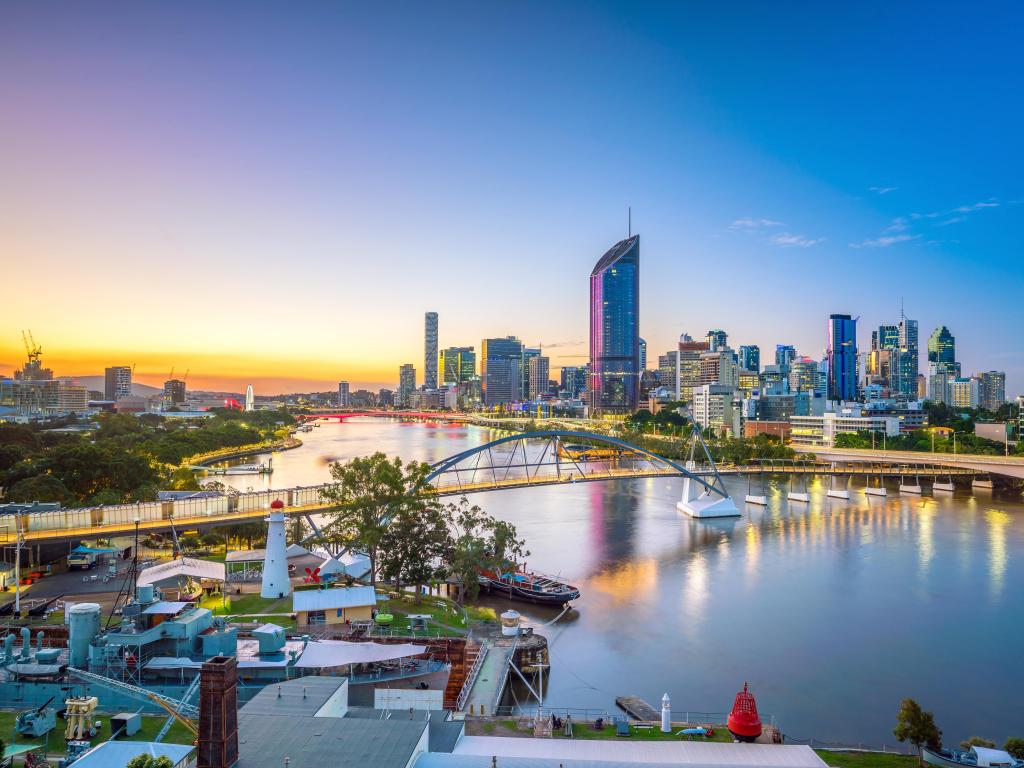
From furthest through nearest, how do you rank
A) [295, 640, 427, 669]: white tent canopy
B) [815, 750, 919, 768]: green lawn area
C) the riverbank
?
the riverbank
[295, 640, 427, 669]: white tent canopy
[815, 750, 919, 768]: green lawn area

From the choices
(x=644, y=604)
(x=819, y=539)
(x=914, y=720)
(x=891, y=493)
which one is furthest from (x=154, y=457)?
(x=891, y=493)

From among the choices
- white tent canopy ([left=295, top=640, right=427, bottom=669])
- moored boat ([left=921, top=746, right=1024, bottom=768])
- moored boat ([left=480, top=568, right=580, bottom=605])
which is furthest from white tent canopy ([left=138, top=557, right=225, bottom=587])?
moored boat ([left=921, top=746, right=1024, bottom=768])

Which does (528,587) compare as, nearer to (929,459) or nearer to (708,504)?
(708,504)

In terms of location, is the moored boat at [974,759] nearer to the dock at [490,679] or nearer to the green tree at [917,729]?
the green tree at [917,729]

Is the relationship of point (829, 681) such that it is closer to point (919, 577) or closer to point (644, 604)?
point (644, 604)

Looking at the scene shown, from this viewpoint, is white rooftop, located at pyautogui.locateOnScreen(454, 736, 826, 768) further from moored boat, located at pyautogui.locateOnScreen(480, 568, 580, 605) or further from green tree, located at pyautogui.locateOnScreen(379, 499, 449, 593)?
moored boat, located at pyautogui.locateOnScreen(480, 568, 580, 605)

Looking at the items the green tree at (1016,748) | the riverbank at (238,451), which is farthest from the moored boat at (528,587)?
the riverbank at (238,451)
